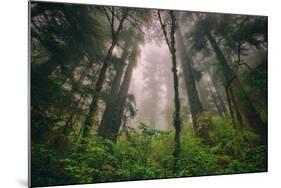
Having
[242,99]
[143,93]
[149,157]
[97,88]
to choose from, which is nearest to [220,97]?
[242,99]

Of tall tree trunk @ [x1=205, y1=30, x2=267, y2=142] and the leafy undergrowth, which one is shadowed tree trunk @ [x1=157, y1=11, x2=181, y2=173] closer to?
the leafy undergrowth

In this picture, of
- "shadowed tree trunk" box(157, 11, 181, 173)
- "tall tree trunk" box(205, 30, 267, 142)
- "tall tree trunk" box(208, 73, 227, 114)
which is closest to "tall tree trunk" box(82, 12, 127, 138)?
"shadowed tree trunk" box(157, 11, 181, 173)

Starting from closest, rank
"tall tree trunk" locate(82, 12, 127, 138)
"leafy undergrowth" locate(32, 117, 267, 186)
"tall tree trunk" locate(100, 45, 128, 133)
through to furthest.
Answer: "leafy undergrowth" locate(32, 117, 267, 186) < "tall tree trunk" locate(82, 12, 127, 138) < "tall tree trunk" locate(100, 45, 128, 133)

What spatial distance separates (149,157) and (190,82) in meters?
1.13

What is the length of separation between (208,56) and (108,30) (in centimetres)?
143

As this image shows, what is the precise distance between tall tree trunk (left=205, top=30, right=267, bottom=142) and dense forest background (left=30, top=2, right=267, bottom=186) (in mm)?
14

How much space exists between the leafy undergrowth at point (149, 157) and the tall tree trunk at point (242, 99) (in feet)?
0.45

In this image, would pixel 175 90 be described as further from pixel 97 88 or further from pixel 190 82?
pixel 97 88

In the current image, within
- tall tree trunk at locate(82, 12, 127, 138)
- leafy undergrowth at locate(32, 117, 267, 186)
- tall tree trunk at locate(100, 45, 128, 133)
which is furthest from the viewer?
tall tree trunk at locate(100, 45, 128, 133)

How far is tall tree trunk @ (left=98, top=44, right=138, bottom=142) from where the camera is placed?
530 cm

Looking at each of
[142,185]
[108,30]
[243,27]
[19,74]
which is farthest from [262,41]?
[19,74]

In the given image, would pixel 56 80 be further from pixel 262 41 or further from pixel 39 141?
pixel 262 41

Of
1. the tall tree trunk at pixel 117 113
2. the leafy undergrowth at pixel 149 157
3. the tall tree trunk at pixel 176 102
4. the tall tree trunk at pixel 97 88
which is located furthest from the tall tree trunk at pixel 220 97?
the tall tree trunk at pixel 97 88

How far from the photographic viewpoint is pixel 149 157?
5473 mm
